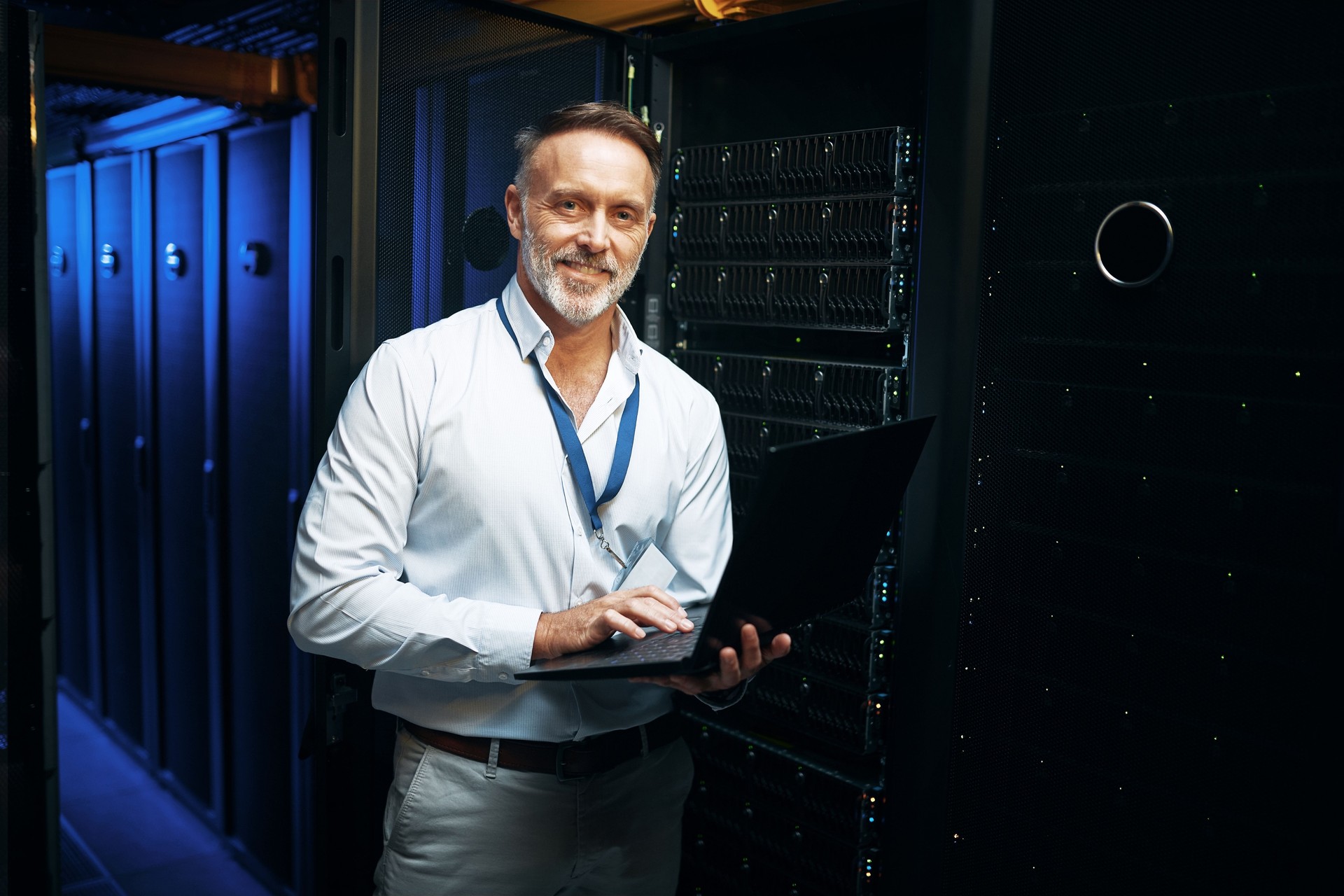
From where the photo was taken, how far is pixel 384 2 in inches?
66.9

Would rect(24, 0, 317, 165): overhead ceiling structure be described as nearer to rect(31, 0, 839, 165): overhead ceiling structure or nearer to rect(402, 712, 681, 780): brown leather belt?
rect(31, 0, 839, 165): overhead ceiling structure

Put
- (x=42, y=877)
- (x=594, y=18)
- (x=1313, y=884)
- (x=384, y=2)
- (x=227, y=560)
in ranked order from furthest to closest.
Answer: (x=227, y=560) → (x=594, y=18) → (x=42, y=877) → (x=384, y=2) → (x=1313, y=884)

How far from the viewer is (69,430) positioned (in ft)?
14.0

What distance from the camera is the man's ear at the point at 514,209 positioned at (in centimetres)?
181

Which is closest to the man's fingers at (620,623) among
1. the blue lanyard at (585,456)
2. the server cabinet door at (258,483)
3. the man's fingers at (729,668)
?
the man's fingers at (729,668)

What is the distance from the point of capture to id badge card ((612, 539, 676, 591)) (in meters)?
1.67

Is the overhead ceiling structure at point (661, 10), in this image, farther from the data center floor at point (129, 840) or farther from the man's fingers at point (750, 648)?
the data center floor at point (129, 840)

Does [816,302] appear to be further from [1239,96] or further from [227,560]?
[227,560]

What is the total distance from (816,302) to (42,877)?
168 cm

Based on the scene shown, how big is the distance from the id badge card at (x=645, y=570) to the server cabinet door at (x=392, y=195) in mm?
482

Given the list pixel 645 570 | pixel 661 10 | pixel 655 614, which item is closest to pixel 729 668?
pixel 655 614

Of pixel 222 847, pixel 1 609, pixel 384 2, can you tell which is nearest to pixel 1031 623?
pixel 384 2

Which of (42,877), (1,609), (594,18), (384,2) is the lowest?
(42,877)

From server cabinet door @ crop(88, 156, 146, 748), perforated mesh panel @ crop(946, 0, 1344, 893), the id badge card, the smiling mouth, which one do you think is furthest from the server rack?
server cabinet door @ crop(88, 156, 146, 748)
